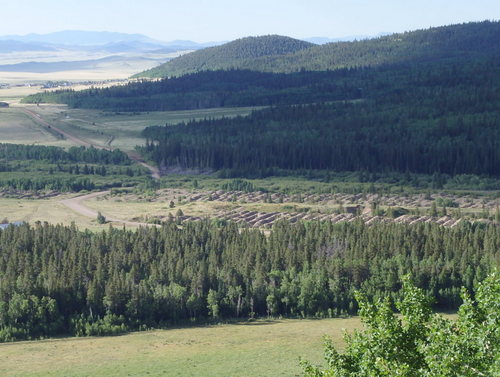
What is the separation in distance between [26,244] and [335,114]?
9670 centimetres

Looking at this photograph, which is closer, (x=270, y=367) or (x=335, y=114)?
(x=270, y=367)

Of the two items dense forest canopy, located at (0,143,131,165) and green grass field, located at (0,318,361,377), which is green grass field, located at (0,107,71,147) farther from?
green grass field, located at (0,318,361,377)

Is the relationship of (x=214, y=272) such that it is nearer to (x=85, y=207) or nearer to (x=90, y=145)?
(x=85, y=207)

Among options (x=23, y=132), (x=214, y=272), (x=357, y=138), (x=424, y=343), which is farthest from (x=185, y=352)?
(x=23, y=132)

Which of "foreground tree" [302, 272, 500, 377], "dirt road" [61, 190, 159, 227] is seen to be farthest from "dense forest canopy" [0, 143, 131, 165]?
"foreground tree" [302, 272, 500, 377]

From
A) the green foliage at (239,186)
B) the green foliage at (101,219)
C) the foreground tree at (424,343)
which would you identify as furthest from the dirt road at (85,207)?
the foreground tree at (424,343)

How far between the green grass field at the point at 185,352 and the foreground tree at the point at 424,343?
23821mm

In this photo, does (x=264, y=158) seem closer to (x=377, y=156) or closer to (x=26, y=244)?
(x=377, y=156)

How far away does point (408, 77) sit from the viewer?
196125 mm

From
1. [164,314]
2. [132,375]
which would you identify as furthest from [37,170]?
[132,375]

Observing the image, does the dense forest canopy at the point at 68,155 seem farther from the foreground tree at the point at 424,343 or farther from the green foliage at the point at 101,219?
the foreground tree at the point at 424,343

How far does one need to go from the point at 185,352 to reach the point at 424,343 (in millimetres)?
31744

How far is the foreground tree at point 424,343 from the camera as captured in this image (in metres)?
22.2

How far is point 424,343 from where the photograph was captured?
23625mm
